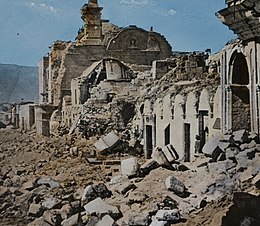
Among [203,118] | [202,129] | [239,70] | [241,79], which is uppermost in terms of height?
[239,70]

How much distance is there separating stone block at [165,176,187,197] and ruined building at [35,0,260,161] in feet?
7.71

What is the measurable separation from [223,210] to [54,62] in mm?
24311

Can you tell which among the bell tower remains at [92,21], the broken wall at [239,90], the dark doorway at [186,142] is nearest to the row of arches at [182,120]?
the dark doorway at [186,142]

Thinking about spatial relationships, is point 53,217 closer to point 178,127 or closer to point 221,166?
point 221,166

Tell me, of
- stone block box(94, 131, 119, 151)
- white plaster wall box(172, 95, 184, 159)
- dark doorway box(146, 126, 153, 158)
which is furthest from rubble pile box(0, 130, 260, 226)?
dark doorway box(146, 126, 153, 158)

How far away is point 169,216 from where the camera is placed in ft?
27.2

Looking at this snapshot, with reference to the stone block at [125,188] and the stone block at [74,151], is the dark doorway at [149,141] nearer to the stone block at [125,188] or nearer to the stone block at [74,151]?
the stone block at [74,151]

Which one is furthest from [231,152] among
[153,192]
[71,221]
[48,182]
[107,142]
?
[107,142]

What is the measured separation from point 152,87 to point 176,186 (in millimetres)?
9759

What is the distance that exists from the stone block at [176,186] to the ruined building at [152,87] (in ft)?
7.71

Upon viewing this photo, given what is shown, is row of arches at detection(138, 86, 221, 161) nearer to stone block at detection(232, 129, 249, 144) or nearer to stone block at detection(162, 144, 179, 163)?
stone block at detection(162, 144, 179, 163)

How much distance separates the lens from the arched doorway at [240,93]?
11648 mm

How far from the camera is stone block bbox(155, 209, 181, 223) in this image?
8273 mm

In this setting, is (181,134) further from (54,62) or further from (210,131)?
(54,62)
